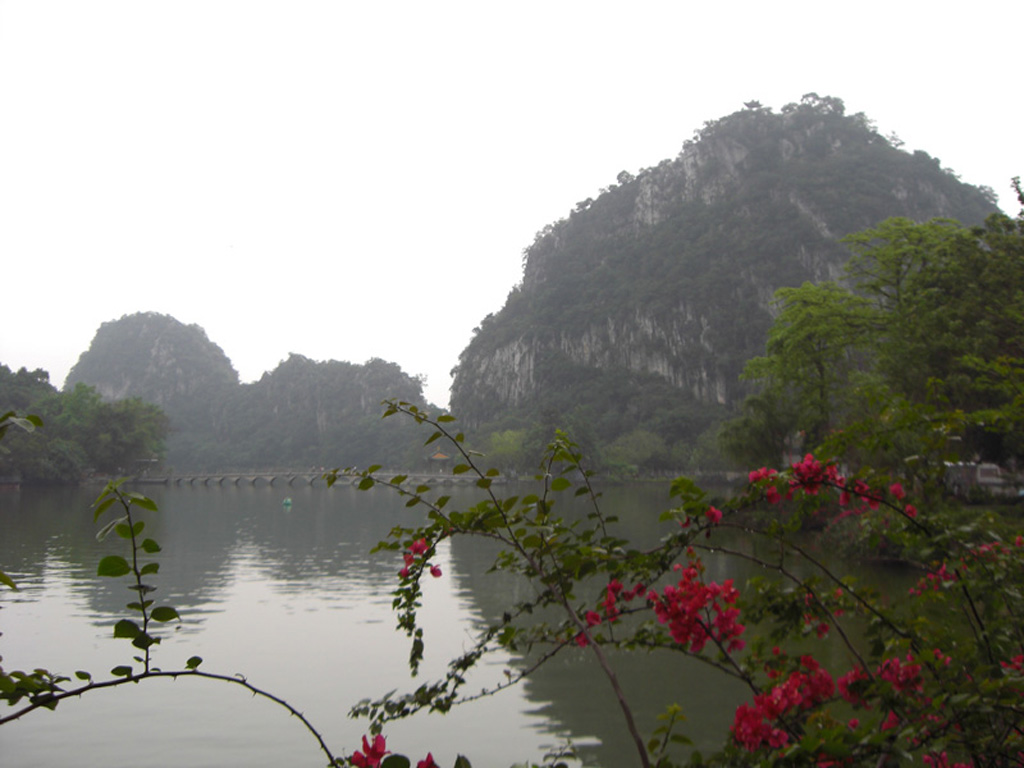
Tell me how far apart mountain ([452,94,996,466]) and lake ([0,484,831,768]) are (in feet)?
215

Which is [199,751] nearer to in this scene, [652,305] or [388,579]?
[388,579]

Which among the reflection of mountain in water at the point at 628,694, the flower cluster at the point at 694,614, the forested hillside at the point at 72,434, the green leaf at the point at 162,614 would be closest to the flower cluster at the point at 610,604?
the flower cluster at the point at 694,614

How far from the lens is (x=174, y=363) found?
176 meters

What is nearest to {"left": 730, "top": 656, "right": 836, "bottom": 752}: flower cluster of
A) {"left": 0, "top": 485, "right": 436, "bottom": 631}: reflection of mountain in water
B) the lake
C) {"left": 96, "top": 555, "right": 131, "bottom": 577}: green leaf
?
the lake

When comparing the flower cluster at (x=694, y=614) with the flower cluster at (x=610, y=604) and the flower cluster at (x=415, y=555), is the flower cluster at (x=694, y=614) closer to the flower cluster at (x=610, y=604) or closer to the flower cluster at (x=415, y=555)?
the flower cluster at (x=610, y=604)

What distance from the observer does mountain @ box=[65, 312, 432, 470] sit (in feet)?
403

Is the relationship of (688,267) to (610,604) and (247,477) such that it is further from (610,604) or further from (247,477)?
(610,604)

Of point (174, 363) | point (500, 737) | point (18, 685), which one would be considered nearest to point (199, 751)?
point (500, 737)

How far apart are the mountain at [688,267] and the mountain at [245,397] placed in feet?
63.8

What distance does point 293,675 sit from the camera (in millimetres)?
8453

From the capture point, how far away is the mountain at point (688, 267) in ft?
330

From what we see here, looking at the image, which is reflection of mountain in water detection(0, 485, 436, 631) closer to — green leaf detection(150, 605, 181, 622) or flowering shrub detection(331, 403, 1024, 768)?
flowering shrub detection(331, 403, 1024, 768)

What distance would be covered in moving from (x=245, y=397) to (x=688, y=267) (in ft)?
321

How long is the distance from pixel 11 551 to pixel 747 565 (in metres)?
18.8
